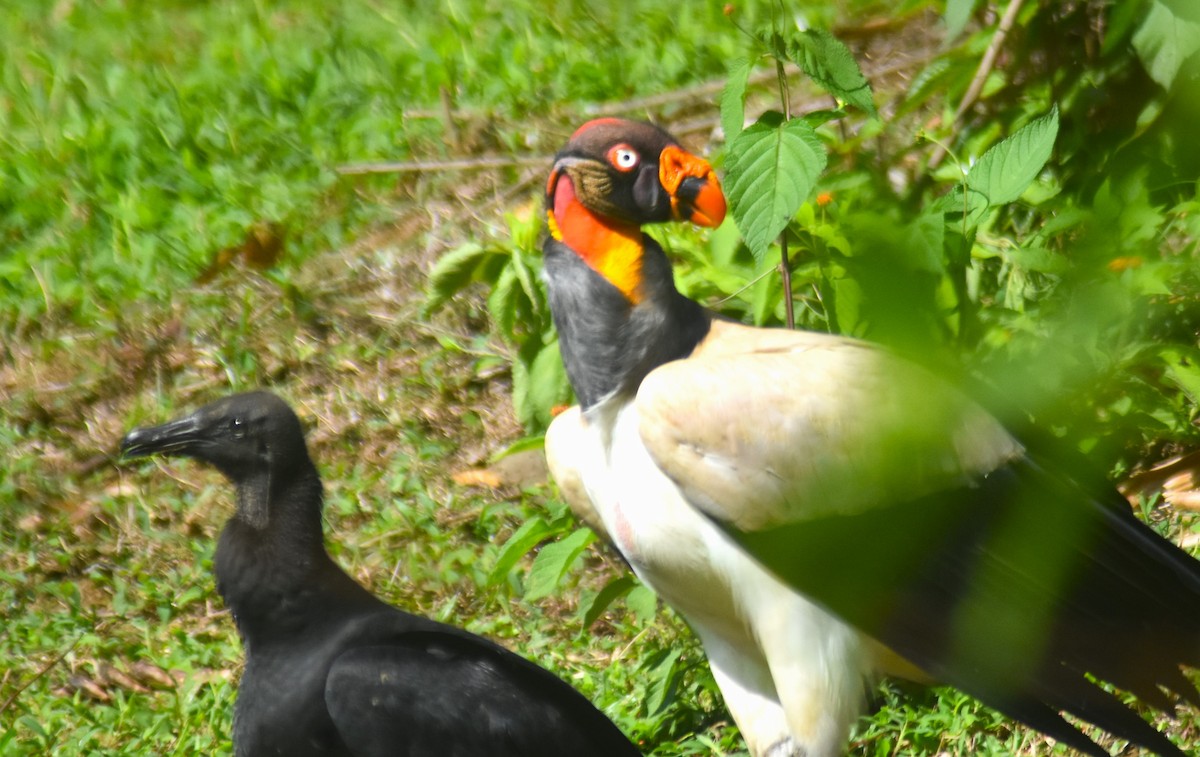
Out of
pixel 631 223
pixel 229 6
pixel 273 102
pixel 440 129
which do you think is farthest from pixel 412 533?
pixel 229 6

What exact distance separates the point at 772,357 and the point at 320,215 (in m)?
3.11

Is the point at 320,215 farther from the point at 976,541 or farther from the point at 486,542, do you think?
the point at 976,541

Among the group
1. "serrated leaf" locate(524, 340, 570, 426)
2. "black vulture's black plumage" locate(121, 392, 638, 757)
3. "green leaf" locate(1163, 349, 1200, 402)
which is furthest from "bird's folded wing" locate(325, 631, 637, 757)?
"green leaf" locate(1163, 349, 1200, 402)

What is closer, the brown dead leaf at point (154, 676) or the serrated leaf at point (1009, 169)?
the serrated leaf at point (1009, 169)

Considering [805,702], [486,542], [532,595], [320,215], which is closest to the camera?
[805,702]

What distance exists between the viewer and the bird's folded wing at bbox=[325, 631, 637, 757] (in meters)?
2.76

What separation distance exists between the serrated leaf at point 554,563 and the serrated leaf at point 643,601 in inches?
6.5

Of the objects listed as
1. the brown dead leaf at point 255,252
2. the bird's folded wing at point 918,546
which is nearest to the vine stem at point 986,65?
the bird's folded wing at point 918,546

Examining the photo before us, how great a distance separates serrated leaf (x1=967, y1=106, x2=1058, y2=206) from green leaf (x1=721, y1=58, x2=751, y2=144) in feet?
1.49

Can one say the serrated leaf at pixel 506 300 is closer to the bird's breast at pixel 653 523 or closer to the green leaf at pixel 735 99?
the bird's breast at pixel 653 523

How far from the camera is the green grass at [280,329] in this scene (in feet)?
12.4

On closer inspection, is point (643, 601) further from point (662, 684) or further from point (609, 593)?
point (662, 684)

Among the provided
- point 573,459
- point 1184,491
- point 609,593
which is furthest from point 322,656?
point 1184,491

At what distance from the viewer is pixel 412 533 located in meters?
4.30
